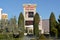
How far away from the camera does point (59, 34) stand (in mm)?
31875

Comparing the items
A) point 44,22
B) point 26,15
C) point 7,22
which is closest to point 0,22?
point 7,22

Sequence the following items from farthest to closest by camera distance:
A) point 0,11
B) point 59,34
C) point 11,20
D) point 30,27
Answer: point 0,11, point 30,27, point 11,20, point 59,34

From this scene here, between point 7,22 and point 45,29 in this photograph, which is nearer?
point 7,22

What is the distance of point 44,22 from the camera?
5172 cm

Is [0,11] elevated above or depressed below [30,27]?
above

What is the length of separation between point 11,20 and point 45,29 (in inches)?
556

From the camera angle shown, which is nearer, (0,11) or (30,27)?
(30,27)

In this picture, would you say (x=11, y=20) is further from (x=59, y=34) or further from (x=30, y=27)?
(x=59, y=34)

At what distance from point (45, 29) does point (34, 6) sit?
7173 millimetres

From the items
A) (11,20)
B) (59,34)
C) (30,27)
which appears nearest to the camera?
(59,34)

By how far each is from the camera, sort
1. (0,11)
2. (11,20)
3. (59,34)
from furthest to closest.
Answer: (0,11)
(11,20)
(59,34)

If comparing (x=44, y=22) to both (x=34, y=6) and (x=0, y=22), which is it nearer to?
(x=34, y=6)

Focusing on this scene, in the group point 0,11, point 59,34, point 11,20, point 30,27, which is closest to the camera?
point 59,34

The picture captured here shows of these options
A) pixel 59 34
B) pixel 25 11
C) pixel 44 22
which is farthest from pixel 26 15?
pixel 59 34
